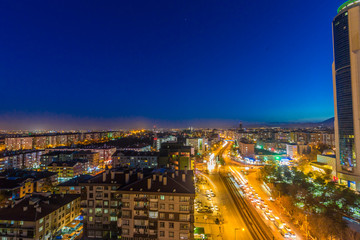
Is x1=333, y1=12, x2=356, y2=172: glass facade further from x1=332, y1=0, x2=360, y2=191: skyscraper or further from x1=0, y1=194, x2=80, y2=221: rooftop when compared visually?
x1=0, y1=194, x2=80, y2=221: rooftop

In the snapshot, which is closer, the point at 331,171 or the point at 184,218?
the point at 184,218

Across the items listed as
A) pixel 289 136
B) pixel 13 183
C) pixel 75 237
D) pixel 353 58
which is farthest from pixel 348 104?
pixel 289 136

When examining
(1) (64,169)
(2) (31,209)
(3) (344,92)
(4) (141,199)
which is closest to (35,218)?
(2) (31,209)

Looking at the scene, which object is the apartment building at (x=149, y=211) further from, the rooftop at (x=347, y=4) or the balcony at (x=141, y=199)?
the rooftop at (x=347, y=4)

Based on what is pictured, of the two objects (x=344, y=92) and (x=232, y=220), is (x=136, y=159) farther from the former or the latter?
(x=344, y=92)

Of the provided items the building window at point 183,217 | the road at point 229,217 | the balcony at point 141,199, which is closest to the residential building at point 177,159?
the road at point 229,217

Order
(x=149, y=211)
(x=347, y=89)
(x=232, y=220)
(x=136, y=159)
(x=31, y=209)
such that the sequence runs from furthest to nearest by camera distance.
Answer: (x=136, y=159), (x=347, y=89), (x=232, y=220), (x=31, y=209), (x=149, y=211)

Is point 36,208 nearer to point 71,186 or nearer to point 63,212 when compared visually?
point 63,212

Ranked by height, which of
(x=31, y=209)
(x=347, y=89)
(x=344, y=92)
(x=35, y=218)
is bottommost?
(x=35, y=218)
